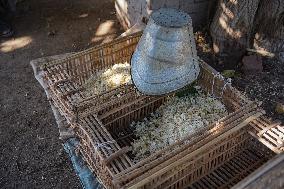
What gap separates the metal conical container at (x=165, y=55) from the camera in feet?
8.95

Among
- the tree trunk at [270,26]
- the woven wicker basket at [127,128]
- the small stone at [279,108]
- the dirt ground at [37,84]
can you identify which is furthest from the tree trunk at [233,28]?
the dirt ground at [37,84]

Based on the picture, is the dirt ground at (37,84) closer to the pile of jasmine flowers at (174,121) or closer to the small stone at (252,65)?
the pile of jasmine flowers at (174,121)

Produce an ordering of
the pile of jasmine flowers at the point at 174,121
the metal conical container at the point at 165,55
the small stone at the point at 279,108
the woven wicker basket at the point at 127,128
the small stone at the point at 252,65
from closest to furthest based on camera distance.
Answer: the metal conical container at the point at 165,55
the woven wicker basket at the point at 127,128
the pile of jasmine flowers at the point at 174,121
the small stone at the point at 279,108
the small stone at the point at 252,65

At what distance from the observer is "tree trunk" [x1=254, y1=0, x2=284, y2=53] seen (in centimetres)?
517

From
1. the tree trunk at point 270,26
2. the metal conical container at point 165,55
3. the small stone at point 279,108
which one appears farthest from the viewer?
the tree trunk at point 270,26

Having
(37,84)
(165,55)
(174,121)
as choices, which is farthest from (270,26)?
(37,84)

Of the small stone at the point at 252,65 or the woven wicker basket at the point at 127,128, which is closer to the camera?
the woven wicker basket at the point at 127,128

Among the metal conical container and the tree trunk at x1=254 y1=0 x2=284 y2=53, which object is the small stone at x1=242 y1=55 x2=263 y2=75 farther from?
the metal conical container

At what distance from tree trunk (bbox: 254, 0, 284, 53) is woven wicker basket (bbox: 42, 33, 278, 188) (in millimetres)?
1582

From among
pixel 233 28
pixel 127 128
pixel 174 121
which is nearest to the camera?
pixel 174 121

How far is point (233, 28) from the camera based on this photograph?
17.4 feet

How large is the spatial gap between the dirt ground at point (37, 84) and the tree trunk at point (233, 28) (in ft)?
7.98

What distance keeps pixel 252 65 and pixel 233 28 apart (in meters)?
0.61

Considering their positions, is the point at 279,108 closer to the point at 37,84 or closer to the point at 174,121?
the point at 174,121
